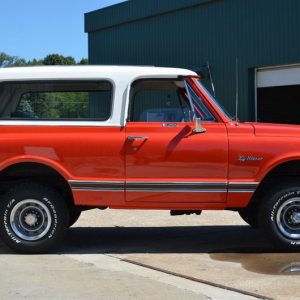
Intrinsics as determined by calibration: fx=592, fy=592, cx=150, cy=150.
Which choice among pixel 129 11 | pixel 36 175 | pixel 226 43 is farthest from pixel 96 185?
pixel 129 11

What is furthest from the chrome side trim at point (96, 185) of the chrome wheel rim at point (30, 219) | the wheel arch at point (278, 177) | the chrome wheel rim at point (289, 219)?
the chrome wheel rim at point (289, 219)

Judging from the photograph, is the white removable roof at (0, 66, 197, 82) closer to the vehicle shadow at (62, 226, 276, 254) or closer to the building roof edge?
the vehicle shadow at (62, 226, 276, 254)

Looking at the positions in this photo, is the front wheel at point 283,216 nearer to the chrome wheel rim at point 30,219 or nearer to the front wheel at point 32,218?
the front wheel at point 32,218

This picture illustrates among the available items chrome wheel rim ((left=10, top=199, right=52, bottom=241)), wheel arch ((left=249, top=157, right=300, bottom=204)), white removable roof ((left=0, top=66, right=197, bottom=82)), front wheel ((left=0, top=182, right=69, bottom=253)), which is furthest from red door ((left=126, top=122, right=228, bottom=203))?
chrome wheel rim ((left=10, top=199, right=52, bottom=241))

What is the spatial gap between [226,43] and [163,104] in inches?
614

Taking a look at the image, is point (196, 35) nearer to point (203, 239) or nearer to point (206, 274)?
point (203, 239)

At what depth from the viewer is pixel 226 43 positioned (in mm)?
22016

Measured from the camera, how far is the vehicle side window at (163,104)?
7125 mm

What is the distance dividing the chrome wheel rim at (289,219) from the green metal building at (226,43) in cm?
1314

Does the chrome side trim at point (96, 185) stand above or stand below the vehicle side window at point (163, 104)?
below

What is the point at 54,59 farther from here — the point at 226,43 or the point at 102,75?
the point at 102,75

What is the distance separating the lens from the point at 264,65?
20594mm

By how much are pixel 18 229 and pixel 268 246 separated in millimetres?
3152

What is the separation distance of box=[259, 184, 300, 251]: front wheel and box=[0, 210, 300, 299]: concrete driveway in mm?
197
